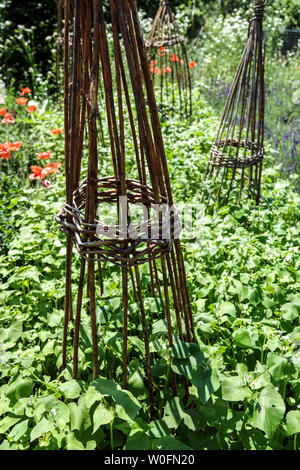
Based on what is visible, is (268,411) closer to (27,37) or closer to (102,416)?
(102,416)

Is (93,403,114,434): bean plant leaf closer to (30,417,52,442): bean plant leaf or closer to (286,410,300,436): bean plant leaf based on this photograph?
(30,417,52,442): bean plant leaf

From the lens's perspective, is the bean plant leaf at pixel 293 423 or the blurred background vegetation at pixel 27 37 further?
the blurred background vegetation at pixel 27 37

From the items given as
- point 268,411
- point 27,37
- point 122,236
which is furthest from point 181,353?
point 27,37

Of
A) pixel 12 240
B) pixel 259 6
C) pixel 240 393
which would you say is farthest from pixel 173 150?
pixel 240 393

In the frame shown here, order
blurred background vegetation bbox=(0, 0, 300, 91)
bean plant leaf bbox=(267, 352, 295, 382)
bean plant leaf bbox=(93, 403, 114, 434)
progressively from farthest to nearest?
1. blurred background vegetation bbox=(0, 0, 300, 91)
2. bean plant leaf bbox=(267, 352, 295, 382)
3. bean plant leaf bbox=(93, 403, 114, 434)

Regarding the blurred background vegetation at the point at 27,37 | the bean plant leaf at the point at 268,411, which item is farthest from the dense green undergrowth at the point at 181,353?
the blurred background vegetation at the point at 27,37

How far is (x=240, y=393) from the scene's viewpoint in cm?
Result: 122

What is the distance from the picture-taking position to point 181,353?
1.29 meters

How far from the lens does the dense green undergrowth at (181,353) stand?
47.5 inches

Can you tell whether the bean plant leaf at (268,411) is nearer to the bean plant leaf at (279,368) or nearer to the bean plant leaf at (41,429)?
the bean plant leaf at (279,368)

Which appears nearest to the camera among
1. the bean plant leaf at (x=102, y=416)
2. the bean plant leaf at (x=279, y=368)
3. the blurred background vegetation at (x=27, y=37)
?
the bean plant leaf at (x=102, y=416)

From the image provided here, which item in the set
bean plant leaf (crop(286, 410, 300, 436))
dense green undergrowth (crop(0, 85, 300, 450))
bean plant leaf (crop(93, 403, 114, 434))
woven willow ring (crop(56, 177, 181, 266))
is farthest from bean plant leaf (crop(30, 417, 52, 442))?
bean plant leaf (crop(286, 410, 300, 436))

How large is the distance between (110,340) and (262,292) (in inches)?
Answer: 30.3

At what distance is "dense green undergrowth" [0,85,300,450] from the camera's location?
3.96 ft
